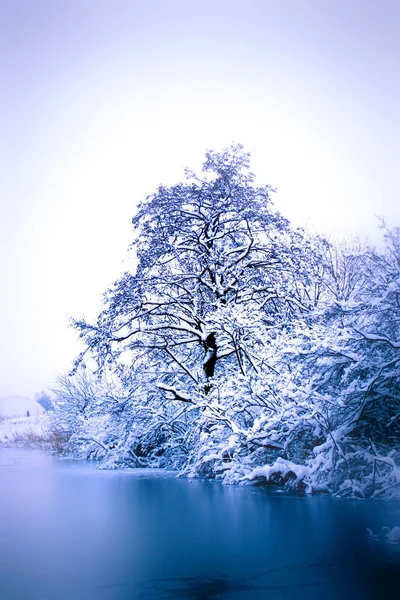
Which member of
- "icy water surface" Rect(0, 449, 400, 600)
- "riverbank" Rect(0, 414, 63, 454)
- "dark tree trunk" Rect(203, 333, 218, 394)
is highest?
"dark tree trunk" Rect(203, 333, 218, 394)

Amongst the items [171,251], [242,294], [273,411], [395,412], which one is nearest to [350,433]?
[395,412]

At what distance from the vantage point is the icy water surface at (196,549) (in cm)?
276

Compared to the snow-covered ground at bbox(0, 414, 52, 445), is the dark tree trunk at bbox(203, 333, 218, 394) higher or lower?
higher

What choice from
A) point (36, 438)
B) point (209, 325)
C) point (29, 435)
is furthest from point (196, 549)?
point (29, 435)

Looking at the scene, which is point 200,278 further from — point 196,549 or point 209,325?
point 196,549

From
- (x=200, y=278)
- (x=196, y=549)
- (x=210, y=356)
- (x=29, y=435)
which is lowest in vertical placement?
(x=196, y=549)

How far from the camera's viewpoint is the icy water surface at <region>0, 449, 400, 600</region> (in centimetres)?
276

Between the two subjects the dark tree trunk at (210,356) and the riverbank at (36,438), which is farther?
the riverbank at (36,438)

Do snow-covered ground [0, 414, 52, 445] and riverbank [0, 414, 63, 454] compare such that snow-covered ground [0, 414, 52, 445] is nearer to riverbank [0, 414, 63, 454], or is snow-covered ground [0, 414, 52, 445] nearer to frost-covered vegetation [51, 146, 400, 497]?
riverbank [0, 414, 63, 454]

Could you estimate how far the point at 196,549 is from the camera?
3.73 m

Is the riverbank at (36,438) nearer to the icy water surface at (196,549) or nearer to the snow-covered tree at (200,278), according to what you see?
the snow-covered tree at (200,278)

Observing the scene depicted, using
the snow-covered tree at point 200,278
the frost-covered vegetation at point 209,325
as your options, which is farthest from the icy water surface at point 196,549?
the snow-covered tree at point 200,278

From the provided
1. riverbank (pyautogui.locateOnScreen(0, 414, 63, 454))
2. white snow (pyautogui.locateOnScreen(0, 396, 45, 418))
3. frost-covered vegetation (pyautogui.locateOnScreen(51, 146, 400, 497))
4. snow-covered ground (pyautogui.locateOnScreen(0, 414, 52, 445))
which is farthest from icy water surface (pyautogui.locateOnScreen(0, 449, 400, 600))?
white snow (pyautogui.locateOnScreen(0, 396, 45, 418))

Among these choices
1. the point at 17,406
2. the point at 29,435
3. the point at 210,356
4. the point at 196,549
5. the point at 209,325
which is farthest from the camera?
the point at 17,406
